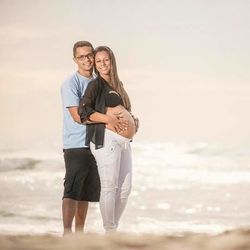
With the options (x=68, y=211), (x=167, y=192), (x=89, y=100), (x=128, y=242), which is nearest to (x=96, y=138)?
(x=89, y=100)

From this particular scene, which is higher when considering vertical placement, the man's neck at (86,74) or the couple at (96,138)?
the man's neck at (86,74)

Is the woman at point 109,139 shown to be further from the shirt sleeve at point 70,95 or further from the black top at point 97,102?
the shirt sleeve at point 70,95

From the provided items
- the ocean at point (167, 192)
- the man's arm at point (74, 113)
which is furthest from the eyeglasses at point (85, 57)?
the ocean at point (167, 192)

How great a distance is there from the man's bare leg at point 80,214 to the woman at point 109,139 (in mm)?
164

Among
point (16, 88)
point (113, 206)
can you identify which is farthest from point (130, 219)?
point (16, 88)

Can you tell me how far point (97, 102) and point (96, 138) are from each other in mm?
157

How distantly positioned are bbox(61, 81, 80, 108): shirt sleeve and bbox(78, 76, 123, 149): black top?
0.10 m

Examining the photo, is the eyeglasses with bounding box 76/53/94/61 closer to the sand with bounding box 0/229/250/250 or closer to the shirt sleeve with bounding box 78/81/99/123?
the shirt sleeve with bounding box 78/81/99/123

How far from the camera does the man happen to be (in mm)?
2600

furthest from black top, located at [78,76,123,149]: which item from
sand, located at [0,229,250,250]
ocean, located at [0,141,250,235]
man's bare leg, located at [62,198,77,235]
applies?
sand, located at [0,229,250,250]

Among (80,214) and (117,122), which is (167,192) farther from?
(117,122)

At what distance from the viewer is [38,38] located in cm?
316

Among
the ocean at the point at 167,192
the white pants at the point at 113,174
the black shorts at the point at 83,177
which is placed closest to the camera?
the white pants at the point at 113,174

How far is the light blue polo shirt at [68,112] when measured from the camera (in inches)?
103
